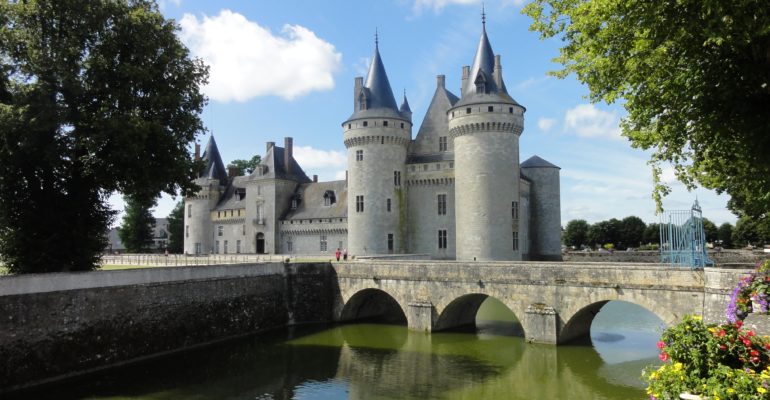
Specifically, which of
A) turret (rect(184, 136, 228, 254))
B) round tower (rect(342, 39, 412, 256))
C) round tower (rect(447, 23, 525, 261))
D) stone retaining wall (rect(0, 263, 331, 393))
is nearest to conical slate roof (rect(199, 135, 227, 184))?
turret (rect(184, 136, 228, 254))

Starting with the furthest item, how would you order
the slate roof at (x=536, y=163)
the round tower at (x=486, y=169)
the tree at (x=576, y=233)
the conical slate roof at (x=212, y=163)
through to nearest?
the tree at (x=576, y=233) < the conical slate roof at (x=212, y=163) < the slate roof at (x=536, y=163) < the round tower at (x=486, y=169)

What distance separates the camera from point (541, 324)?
62.2 ft

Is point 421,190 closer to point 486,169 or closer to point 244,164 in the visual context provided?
point 486,169

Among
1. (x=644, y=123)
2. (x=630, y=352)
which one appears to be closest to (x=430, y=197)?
(x=630, y=352)

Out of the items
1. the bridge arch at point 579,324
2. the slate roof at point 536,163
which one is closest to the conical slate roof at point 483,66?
the slate roof at point 536,163

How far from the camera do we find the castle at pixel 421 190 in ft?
103

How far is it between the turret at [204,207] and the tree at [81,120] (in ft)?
92.9

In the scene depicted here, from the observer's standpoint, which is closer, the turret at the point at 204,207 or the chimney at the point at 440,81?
the chimney at the point at 440,81

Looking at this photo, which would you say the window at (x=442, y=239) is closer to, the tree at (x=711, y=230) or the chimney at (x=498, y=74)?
the chimney at (x=498, y=74)

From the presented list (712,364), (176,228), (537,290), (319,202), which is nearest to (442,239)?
(319,202)

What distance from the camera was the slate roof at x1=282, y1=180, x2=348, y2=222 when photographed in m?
41.5

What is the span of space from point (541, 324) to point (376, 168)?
18.6 meters

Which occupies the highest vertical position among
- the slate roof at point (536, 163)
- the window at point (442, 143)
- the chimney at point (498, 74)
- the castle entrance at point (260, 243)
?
the chimney at point (498, 74)

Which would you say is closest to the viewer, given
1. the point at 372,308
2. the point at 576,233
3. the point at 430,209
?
the point at 372,308
